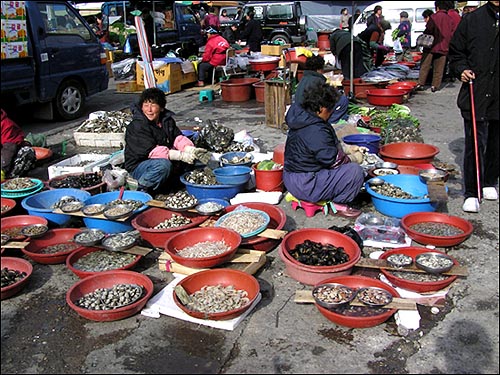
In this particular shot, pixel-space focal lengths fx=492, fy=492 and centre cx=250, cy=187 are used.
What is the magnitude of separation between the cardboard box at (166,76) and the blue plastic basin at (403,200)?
26.3 feet

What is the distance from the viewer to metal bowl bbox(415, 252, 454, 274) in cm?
356

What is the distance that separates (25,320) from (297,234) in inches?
86.3

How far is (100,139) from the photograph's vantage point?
7629 mm

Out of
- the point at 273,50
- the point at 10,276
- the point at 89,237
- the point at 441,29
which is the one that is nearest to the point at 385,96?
the point at 441,29

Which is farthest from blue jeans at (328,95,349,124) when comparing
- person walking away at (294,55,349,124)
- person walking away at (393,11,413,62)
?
person walking away at (393,11,413,62)

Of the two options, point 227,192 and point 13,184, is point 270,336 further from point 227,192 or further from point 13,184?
point 13,184

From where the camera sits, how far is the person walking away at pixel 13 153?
605cm

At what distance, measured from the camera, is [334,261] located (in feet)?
12.4

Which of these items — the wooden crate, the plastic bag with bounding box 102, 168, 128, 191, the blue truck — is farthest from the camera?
the wooden crate

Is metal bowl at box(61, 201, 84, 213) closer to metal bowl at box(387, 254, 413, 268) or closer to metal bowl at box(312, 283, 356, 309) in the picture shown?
metal bowl at box(312, 283, 356, 309)

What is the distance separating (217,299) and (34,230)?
6.63 ft

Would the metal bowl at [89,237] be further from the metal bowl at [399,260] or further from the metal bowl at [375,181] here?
the metal bowl at [375,181]

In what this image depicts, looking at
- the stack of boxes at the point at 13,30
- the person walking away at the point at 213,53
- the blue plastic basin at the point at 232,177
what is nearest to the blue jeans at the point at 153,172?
the blue plastic basin at the point at 232,177

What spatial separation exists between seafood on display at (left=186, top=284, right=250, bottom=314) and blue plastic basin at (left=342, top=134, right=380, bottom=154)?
3.32 m
